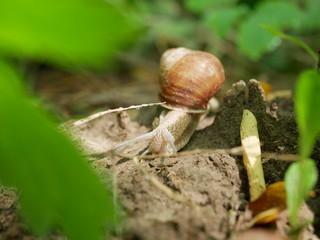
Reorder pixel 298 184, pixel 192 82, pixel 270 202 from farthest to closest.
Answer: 1. pixel 192 82
2. pixel 270 202
3. pixel 298 184

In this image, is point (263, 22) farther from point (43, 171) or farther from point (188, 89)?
point (43, 171)

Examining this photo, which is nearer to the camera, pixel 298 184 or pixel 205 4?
pixel 298 184

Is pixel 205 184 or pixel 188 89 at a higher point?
pixel 188 89

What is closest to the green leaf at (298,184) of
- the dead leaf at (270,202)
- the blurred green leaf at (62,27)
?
Result: the dead leaf at (270,202)

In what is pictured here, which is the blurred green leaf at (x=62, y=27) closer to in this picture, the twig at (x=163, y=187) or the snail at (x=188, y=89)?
the twig at (x=163, y=187)

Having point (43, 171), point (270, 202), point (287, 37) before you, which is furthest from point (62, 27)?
point (287, 37)

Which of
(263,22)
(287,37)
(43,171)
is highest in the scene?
(263,22)

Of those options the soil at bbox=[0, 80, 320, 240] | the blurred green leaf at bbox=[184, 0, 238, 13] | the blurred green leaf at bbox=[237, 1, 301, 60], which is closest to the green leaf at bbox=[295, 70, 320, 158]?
the soil at bbox=[0, 80, 320, 240]
